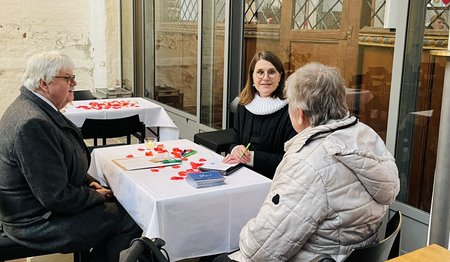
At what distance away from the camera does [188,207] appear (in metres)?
2.16

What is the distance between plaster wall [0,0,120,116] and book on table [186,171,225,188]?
514 centimetres

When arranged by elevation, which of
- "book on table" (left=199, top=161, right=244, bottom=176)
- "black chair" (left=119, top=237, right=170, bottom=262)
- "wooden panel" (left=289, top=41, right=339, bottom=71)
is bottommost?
"book on table" (left=199, top=161, right=244, bottom=176)

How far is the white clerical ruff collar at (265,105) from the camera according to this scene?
9.71ft

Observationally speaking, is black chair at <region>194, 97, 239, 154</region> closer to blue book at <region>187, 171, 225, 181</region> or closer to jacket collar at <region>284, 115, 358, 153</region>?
blue book at <region>187, 171, 225, 181</region>

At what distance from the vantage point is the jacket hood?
160cm

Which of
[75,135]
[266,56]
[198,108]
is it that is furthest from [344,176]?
[198,108]

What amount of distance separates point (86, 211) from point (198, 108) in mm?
3104

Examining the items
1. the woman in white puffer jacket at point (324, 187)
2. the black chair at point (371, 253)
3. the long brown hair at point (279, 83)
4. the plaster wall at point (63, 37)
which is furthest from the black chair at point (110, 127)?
the plaster wall at point (63, 37)

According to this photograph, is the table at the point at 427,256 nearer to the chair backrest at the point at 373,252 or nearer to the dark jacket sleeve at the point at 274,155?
the chair backrest at the point at 373,252

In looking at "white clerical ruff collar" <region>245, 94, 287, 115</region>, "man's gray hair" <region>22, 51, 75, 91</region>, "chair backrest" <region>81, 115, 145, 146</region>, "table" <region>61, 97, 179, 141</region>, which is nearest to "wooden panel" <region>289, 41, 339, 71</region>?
"white clerical ruff collar" <region>245, 94, 287, 115</region>

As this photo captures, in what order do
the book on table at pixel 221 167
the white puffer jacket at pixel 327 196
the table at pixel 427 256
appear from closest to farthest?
the table at pixel 427 256 < the white puffer jacket at pixel 327 196 < the book on table at pixel 221 167

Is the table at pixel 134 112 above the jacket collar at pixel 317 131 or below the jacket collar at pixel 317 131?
below

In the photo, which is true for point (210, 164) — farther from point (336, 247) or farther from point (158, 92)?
point (158, 92)

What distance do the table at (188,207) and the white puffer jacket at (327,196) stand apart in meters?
0.49
